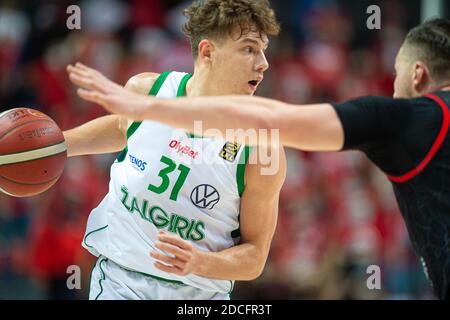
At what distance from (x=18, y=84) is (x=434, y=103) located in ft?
25.6

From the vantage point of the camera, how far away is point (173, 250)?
14.0 ft

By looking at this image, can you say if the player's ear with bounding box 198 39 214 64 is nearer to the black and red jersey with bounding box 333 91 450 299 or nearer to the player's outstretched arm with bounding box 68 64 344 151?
the player's outstretched arm with bounding box 68 64 344 151

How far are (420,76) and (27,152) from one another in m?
2.51

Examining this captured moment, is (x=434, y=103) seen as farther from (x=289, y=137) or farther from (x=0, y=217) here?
(x=0, y=217)

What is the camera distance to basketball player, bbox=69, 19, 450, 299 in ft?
11.6

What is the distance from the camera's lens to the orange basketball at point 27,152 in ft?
16.3

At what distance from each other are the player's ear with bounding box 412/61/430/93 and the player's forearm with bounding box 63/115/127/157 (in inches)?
88.2

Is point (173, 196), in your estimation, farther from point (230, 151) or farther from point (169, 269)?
point (169, 269)

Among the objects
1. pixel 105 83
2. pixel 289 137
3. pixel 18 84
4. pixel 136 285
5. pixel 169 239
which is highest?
pixel 18 84

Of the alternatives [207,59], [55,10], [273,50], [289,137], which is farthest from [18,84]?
[289,137]

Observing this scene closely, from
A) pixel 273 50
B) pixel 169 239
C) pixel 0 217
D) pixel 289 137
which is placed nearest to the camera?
pixel 289 137

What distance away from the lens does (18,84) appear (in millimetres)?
10492

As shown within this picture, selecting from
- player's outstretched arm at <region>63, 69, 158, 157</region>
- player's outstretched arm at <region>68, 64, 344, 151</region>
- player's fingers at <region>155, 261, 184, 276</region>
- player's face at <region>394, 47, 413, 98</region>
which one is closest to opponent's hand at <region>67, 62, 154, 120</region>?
player's outstretched arm at <region>68, 64, 344, 151</region>

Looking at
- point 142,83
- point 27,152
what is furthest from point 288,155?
point 27,152
